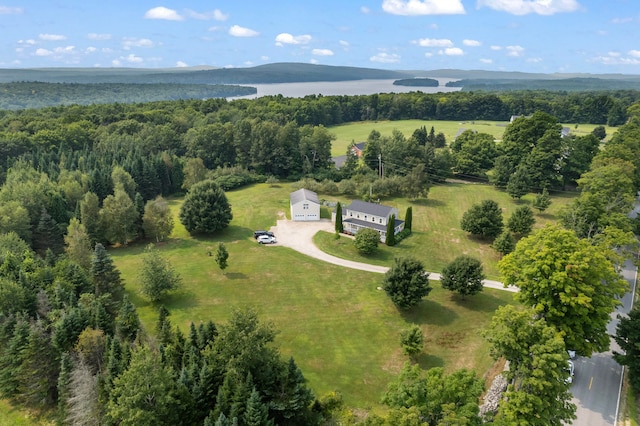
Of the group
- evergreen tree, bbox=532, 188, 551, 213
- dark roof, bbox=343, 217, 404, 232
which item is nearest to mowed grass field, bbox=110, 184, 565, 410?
dark roof, bbox=343, 217, 404, 232

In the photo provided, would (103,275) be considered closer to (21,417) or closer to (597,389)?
(21,417)

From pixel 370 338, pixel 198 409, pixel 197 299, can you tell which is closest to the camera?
pixel 198 409

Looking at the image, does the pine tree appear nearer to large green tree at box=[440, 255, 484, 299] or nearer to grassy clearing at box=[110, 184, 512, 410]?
grassy clearing at box=[110, 184, 512, 410]

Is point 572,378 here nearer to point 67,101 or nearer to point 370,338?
point 370,338

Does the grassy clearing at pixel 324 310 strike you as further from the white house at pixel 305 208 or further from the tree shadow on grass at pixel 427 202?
the tree shadow on grass at pixel 427 202

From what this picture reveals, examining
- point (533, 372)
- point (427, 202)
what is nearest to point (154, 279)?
point (533, 372)

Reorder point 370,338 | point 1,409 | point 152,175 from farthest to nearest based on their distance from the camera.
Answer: point 152,175 → point 370,338 → point 1,409

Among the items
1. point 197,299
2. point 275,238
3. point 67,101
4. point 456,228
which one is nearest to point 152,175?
point 275,238
